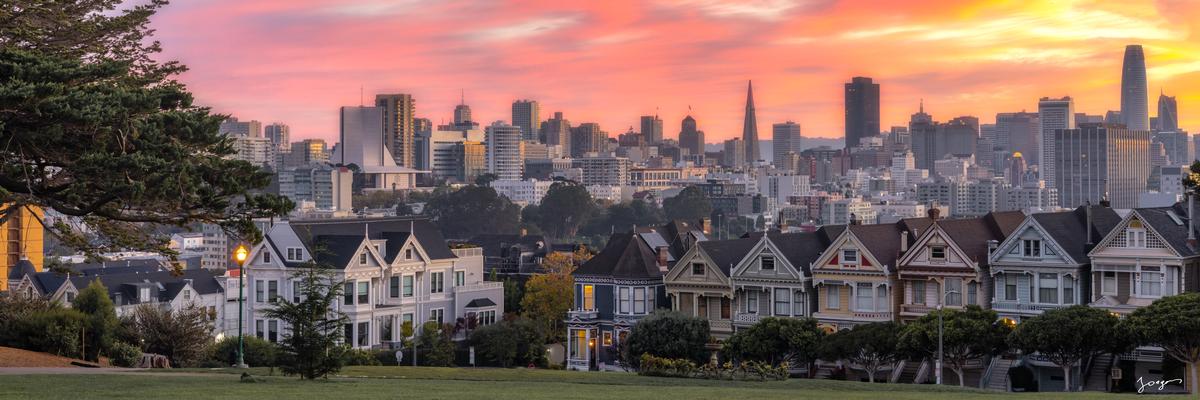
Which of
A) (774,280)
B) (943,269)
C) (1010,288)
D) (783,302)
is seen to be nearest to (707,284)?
(774,280)

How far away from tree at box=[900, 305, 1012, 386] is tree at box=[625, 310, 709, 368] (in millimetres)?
9368

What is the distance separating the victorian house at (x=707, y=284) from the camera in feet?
212

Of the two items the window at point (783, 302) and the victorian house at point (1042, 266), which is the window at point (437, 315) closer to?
the window at point (783, 302)

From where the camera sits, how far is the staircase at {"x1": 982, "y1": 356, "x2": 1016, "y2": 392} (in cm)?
5609

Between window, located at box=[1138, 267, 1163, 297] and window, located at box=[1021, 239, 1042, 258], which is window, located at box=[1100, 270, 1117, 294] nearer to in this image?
window, located at box=[1138, 267, 1163, 297]

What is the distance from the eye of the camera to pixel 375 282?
74.1 meters

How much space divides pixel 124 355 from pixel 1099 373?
31.0 meters

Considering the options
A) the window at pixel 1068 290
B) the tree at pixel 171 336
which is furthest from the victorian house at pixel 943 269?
the tree at pixel 171 336

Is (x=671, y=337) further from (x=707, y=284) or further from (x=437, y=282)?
(x=437, y=282)

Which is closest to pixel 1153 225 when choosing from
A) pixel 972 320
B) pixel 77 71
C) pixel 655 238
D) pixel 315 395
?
pixel 972 320

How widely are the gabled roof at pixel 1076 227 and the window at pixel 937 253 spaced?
11.4ft

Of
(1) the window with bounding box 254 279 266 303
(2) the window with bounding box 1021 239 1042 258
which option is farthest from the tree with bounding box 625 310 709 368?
(1) the window with bounding box 254 279 266 303

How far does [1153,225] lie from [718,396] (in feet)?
85.1

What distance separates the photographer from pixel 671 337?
2452 inches
